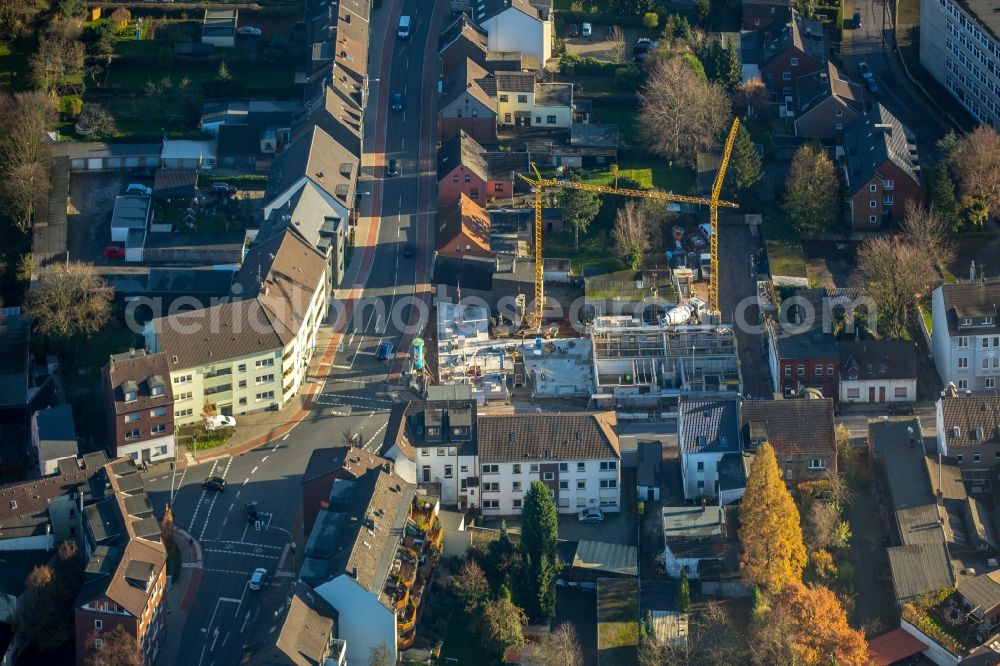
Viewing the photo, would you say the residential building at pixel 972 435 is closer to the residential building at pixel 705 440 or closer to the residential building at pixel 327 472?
the residential building at pixel 705 440

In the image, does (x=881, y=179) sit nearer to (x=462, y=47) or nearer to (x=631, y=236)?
(x=631, y=236)

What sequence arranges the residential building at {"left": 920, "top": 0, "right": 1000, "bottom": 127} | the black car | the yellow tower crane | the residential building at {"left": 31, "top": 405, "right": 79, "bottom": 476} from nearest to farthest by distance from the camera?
1. the residential building at {"left": 31, "top": 405, "right": 79, "bottom": 476}
2. the black car
3. the yellow tower crane
4. the residential building at {"left": 920, "top": 0, "right": 1000, "bottom": 127}

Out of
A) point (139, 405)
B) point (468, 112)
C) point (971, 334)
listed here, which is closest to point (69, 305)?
point (139, 405)

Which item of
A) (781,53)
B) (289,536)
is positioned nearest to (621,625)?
(289,536)

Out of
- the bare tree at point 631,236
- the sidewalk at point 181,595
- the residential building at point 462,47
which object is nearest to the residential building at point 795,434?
the bare tree at point 631,236

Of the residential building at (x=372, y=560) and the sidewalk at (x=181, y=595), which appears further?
the sidewalk at (x=181, y=595)

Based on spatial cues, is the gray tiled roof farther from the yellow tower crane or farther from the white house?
the white house

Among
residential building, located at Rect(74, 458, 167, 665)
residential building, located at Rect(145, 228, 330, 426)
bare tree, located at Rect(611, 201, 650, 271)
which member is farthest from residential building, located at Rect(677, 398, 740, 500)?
residential building, located at Rect(74, 458, 167, 665)
